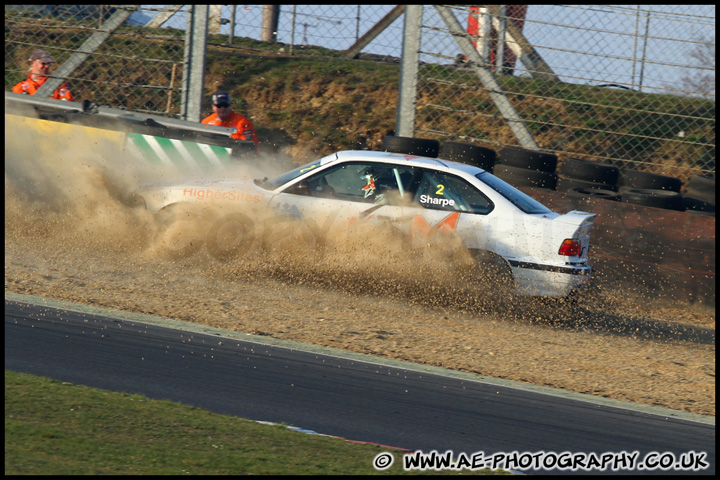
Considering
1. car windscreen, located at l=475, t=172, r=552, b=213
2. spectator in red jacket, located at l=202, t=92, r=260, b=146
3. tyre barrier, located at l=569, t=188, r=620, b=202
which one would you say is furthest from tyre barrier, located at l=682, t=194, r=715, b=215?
spectator in red jacket, located at l=202, t=92, r=260, b=146

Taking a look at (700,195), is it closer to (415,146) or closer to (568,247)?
(568,247)

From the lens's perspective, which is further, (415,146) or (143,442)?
(415,146)

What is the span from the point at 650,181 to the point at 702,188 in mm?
776

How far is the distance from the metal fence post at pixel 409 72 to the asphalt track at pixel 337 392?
21.4ft

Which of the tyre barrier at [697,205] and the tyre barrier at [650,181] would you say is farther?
the tyre barrier at [650,181]

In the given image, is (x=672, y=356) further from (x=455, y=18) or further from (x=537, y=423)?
(x=455, y=18)

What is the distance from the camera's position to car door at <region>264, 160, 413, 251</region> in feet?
26.4

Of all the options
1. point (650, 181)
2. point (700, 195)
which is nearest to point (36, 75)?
point (650, 181)

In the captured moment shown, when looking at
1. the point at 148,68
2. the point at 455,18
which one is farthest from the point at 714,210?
the point at 148,68

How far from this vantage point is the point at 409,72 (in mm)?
11922

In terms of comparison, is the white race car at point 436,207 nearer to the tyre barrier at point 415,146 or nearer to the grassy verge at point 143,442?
the tyre barrier at point 415,146

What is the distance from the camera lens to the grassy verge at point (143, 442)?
343 cm

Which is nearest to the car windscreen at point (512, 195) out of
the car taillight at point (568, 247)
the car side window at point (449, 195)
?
the car side window at point (449, 195)

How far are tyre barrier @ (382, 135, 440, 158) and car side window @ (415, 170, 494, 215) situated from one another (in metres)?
2.48
